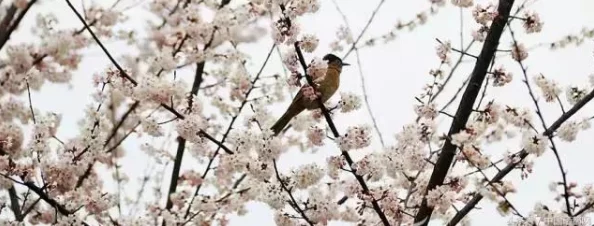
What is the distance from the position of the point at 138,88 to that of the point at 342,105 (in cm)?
102

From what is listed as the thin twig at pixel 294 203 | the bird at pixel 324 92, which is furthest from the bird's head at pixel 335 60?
the thin twig at pixel 294 203

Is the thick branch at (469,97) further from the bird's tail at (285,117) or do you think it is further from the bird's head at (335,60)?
the bird's head at (335,60)

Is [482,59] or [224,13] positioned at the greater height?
[224,13]

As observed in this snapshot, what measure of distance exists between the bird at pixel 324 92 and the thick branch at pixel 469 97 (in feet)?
2.44

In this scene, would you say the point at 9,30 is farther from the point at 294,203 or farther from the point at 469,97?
the point at 469,97

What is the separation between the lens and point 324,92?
4730 mm

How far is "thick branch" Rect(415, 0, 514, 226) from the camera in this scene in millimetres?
3610

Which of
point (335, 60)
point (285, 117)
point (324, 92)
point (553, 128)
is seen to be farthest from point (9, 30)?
point (553, 128)

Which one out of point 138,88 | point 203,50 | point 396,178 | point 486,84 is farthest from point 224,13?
point 486,84

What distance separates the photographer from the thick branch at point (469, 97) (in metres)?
3.61

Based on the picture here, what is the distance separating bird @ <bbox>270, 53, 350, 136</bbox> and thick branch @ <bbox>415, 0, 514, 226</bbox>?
744 mm

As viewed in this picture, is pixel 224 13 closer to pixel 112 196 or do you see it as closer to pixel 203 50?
pixel 203 50

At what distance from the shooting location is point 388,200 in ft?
12.8

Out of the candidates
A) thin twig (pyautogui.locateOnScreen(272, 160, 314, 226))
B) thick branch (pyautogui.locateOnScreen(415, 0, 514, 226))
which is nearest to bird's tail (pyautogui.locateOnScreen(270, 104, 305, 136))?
thin twig (pyautogui.locateOnScreen(272, 160, 314, 226))
